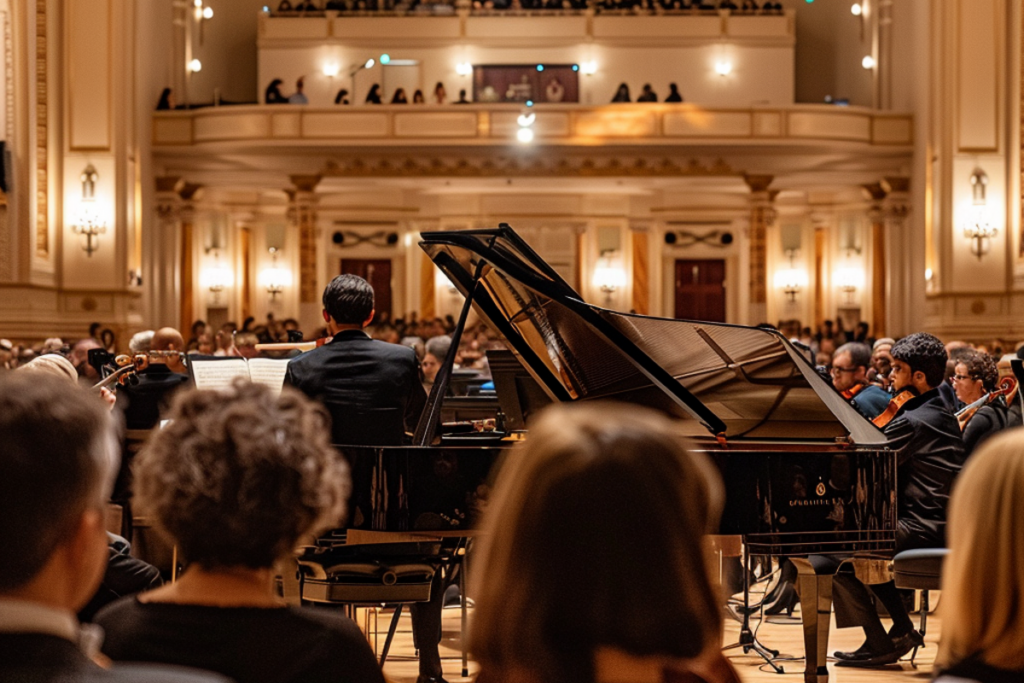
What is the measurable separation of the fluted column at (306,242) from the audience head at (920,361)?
1501cm

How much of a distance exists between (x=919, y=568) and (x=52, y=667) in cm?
408

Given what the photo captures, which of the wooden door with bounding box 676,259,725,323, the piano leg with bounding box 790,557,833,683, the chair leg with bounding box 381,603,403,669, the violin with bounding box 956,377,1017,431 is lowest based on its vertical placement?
the chair leg with bounding box 381,603,403,669

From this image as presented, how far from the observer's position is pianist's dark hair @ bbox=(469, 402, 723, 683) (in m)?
1.42

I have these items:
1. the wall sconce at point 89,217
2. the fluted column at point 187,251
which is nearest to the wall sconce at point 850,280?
the fluted column at point 187,251

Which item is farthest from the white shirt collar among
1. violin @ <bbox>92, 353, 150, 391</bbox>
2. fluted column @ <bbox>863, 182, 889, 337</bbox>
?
fluted column @ <bbox>863, 182, 889, 337</bbox>

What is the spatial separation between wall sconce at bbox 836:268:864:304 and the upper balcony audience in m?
22.0

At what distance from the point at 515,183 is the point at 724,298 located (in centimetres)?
551

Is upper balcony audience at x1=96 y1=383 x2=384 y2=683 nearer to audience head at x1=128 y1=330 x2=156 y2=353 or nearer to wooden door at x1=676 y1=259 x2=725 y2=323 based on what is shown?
audience head at x1=128 y1=330 x2=156 y2=353

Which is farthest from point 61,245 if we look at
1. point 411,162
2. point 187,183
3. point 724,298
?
point 724,298

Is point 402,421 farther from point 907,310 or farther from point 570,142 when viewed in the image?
point 907,310

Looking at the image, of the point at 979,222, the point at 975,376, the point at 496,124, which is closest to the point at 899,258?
the point at 979,222

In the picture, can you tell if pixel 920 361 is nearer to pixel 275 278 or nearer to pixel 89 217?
pixel 89 217

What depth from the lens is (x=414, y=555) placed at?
183 inches

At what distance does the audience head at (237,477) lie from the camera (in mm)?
1759
